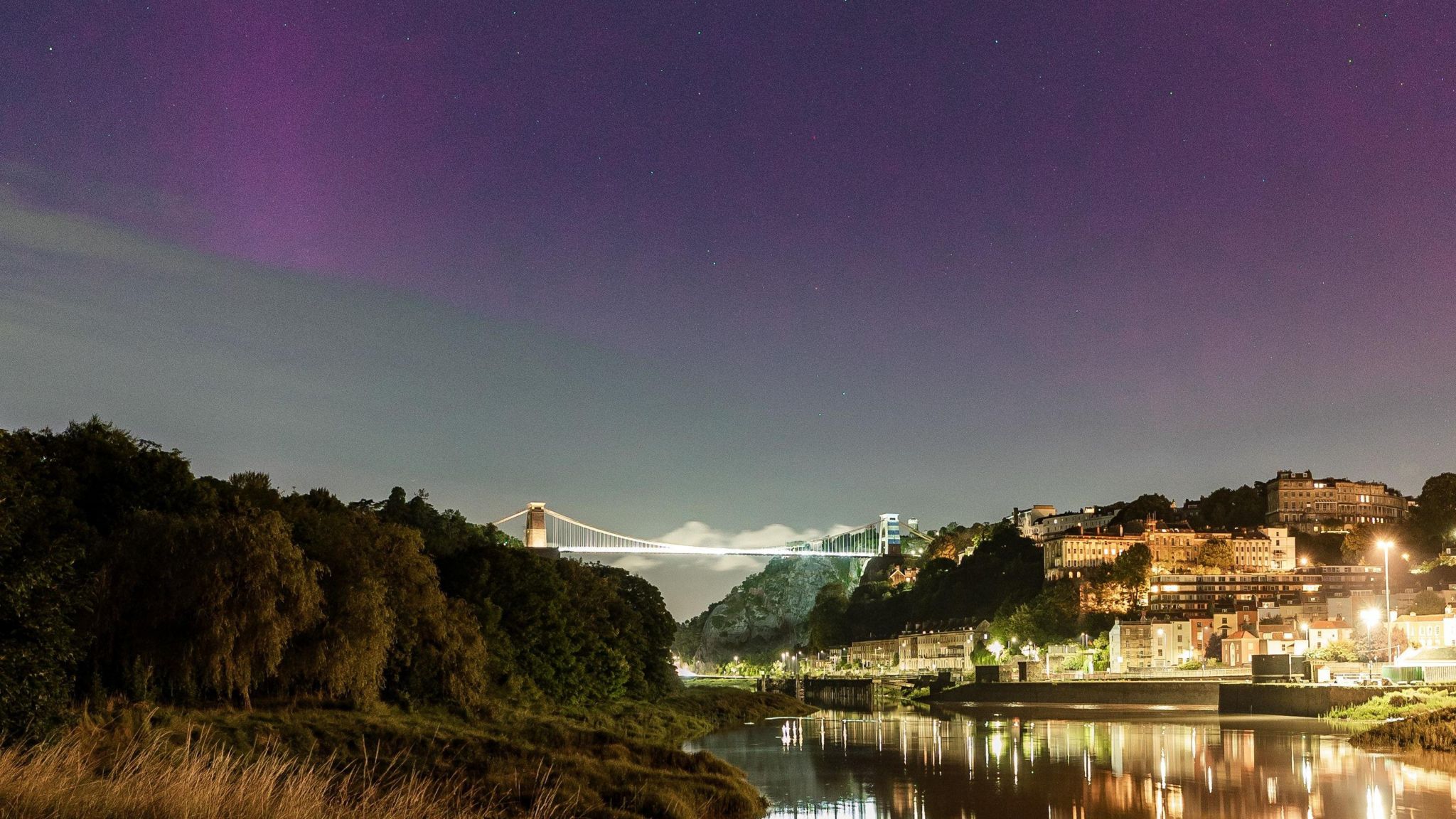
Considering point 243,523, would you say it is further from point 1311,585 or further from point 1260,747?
point 1311,585

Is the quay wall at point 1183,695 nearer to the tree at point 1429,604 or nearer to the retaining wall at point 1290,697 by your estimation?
the retaining wall at point 1290,697

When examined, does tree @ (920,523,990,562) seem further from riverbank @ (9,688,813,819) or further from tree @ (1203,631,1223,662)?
riverbank @ (9,688,813,819)

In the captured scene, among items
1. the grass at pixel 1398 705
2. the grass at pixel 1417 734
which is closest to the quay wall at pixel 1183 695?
the grass at pixel 1398 705

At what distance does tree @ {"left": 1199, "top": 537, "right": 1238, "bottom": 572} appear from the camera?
140 m

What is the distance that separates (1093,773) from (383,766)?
60.6ft

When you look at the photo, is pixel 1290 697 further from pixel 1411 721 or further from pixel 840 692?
pixel 840 692

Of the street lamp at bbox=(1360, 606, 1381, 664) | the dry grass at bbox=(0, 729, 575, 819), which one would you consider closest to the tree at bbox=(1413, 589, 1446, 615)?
the street lamp at bbox=(1360, 606, 1381, 664)

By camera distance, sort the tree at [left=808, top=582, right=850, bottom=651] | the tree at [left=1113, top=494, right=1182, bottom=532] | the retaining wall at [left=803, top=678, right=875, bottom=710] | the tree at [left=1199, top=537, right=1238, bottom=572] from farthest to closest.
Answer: the tree at [left=808, top=582, right=850, bottom=651] < the tree at [left=1113, top=494, right=1182, bottom=532] < the tree at [left=1199, top=537, right=1238, bottom=572] < the retaining wall at [left=803, top=678, right=875, bottom=710]

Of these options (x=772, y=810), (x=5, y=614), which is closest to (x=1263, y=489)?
(x=772, y=810)

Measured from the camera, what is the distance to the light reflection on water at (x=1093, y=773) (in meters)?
25.7

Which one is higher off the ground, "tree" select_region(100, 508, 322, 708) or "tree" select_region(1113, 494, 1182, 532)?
"tree" select_region(1113, 494, 1182, 532)

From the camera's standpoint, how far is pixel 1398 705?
151 feet

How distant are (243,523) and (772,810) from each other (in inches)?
509

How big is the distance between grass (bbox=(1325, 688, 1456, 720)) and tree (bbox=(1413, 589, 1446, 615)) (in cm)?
3821
